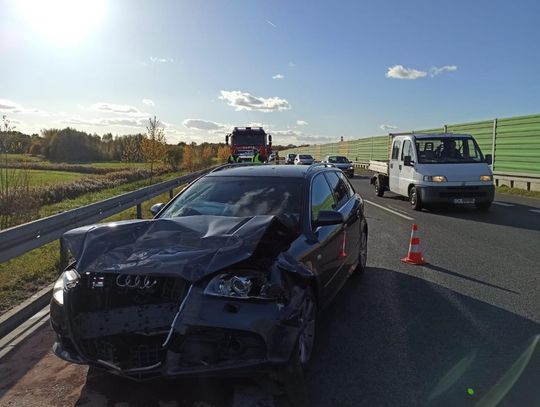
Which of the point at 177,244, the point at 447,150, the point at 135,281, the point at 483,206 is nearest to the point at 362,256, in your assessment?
the point at 177,244

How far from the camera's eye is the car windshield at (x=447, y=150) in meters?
13.8

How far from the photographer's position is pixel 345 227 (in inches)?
218

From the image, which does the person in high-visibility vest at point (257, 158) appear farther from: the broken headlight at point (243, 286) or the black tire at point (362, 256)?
the broken headlight at point (243, 286)

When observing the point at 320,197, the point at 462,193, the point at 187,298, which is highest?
the point at 320,197

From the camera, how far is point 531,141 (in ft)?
61.8

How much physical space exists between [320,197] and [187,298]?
97.3 inches

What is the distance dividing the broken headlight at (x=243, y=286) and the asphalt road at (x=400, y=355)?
2.59 feet

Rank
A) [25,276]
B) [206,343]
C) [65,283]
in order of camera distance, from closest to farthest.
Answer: [206,343]
[65,283]
[25,276]

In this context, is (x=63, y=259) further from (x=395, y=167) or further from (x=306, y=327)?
(x=395, y=167)

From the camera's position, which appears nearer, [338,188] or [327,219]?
[327,219]

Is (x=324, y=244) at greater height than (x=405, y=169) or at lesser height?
lesser

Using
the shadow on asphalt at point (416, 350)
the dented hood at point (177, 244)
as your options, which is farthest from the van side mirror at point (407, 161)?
the dented hood at point (177, 244)

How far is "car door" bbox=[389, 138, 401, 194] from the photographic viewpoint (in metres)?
15.4

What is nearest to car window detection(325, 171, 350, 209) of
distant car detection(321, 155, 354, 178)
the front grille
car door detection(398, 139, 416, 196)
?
the front grille
